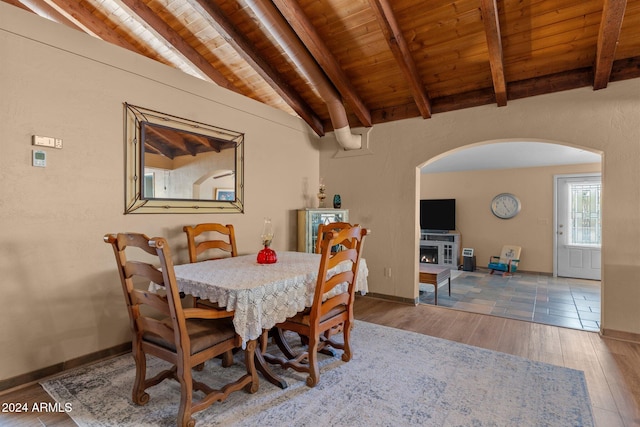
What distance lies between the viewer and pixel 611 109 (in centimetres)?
315

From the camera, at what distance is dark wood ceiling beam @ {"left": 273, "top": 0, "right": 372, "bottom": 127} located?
2944mm

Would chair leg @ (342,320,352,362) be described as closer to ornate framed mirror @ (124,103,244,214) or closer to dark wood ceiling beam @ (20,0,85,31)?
ornate framed mirror @ (124,103,244,214)

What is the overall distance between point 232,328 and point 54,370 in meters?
1.55

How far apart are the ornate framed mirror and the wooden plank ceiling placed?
1.04 metres

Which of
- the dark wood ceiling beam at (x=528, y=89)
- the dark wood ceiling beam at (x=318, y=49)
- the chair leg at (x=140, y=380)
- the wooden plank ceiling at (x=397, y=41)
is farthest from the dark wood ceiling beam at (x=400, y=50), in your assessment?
the chair leg at (x=140, y=380)

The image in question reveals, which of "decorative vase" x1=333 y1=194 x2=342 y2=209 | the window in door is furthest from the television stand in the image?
"decorative vase" x1=333 y1=194 x2=342 y2=209

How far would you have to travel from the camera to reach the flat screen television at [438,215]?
310 inches

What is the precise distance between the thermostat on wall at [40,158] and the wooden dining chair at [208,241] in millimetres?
1145

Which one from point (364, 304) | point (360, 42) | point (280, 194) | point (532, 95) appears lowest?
point (364, 304)

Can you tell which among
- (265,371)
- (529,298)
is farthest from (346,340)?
(529,298)

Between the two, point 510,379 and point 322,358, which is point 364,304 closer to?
point 322,358

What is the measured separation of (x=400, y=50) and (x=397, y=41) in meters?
0.12

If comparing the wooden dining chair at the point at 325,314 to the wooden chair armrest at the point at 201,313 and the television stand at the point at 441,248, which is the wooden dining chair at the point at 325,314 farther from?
the television stand at the point at 441,248

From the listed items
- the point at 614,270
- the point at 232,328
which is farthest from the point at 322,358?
the point at 614,270
